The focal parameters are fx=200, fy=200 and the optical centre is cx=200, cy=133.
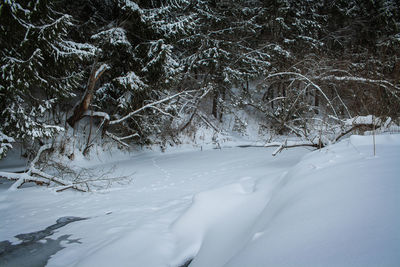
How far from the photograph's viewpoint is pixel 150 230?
2107mm

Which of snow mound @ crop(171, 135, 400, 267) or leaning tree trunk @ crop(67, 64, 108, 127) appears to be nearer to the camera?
snow mound @ crop(171, 135, 400, 267)

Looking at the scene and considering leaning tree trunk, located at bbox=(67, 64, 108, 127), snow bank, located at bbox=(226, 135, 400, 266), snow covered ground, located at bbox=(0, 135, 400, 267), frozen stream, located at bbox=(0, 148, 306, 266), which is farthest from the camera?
leaning tree trunk, located at bbox=(67, 64, 108, 127)

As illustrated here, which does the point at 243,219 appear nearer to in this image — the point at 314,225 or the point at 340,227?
the point at 314,225

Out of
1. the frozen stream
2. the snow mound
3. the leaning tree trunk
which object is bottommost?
the frozen stream

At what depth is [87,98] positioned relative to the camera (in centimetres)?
668

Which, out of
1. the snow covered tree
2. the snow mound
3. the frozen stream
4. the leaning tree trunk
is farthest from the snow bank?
the leaning tree trunk

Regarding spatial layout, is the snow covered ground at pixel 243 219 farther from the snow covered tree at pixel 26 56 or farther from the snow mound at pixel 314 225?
the snow covered tree at pixel 26 56

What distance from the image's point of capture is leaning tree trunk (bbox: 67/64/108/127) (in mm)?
6391

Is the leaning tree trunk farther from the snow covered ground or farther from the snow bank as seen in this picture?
the snow bank

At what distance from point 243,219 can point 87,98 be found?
→ 665 cm

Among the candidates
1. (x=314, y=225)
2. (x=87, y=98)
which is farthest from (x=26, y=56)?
(x=314, y=225)

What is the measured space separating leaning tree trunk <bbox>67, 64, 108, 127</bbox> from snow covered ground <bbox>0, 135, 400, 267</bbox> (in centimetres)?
372

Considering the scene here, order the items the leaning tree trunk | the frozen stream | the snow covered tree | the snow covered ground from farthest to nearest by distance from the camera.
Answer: the leaning tree trunk → the snow covered tree → the frozen stream → the snow covered ground

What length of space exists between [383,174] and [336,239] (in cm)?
83
